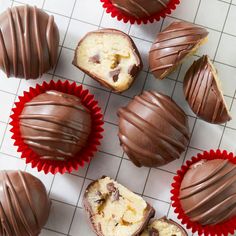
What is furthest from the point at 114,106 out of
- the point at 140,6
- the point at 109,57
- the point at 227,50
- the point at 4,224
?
the point at 4,224

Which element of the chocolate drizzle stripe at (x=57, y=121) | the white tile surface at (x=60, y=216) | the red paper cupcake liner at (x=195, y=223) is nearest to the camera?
the chocolate drizzle stripe at (x=57, y=121)

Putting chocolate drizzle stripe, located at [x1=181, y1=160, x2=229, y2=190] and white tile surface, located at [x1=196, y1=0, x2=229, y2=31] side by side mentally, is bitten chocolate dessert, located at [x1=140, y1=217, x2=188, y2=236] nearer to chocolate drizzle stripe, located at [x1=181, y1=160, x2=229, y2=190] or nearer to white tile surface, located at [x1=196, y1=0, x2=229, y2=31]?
chocolate drizzle stripe, located at [x1=181, y1=160, x2=229, y2=190]

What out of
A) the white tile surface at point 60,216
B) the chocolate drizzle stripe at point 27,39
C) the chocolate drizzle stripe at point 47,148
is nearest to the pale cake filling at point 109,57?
the chocolate drizzle stripe at point 27,39

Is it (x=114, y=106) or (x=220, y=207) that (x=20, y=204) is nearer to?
(x=114, y=106)

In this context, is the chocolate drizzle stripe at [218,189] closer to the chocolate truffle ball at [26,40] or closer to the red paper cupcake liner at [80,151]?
the red paper cupcake liner at [80,151]

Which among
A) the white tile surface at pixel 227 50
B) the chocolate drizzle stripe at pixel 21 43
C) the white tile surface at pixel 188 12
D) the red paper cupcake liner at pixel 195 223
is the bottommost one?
the red paper cupcake liner at pixel 195 223

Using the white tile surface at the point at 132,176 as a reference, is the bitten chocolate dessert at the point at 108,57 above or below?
above

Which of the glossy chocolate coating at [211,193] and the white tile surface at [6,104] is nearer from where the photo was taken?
→ the glossy chocolate coating at [211,193]
